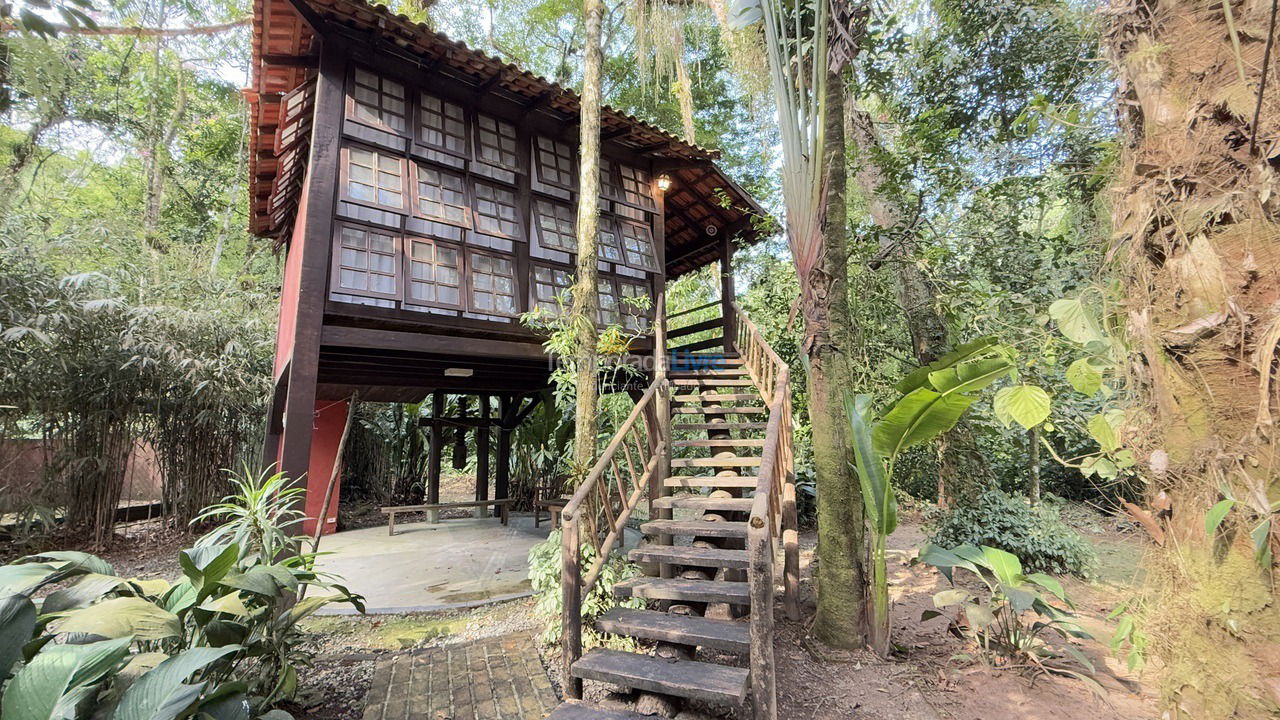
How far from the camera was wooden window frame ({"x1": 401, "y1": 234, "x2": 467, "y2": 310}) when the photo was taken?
4703 millimetres

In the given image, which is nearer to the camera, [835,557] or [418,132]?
[835,557]

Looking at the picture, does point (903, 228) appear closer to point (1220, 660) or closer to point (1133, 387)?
point (1133, 387)

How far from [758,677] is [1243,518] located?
197cm

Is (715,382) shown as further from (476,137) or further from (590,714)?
(590,714)

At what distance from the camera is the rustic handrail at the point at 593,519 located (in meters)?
2.97

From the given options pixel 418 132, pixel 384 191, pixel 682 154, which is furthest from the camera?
pixel 682 154

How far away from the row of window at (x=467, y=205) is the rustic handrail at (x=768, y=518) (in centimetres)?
190

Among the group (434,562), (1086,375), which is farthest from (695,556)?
(434,562)

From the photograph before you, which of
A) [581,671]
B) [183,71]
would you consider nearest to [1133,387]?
[581,671]

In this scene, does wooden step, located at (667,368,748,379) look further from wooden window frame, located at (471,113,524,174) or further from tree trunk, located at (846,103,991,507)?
wooden window frame, located at (471,113,524,174)

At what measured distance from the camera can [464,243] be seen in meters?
5.17

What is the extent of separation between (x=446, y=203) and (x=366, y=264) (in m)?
1.10

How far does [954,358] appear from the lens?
302 cm

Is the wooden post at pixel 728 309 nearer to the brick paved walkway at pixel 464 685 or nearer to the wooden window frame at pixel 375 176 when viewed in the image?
the wooden window frame at pixel 375 176
